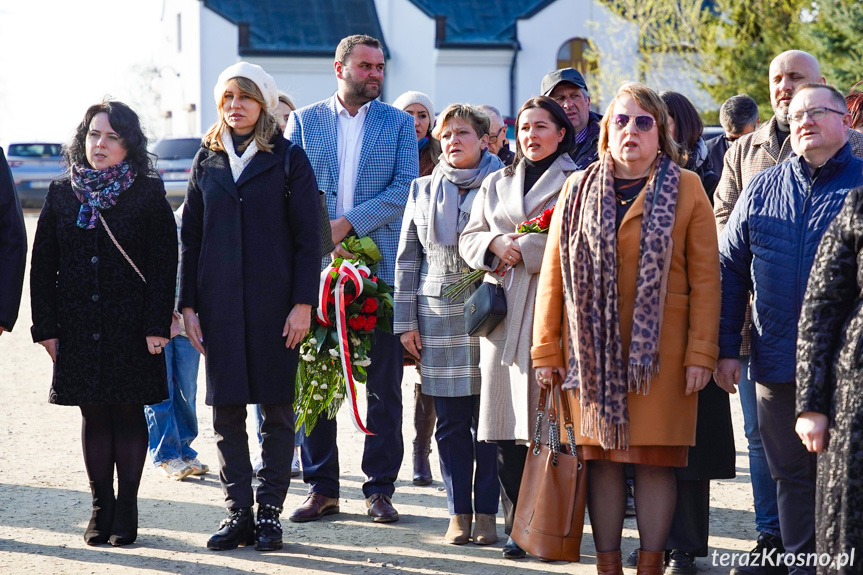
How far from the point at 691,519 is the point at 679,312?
3.50 feet

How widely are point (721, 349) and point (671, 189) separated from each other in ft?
2.30

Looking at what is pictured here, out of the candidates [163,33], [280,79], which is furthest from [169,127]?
[280,79]

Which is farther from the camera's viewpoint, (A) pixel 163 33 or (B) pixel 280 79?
(A) pixel 163 33

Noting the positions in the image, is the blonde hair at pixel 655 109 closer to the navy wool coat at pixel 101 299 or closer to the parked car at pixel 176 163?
the navy wool coat at pixel 101 299

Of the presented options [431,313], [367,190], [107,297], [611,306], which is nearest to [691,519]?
[611,306]

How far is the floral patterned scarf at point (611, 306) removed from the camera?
4195mm

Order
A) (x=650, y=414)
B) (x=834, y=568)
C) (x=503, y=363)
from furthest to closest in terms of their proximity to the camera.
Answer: (x=503, y=363) < (x=650, y=414) < (x=834, y=568)

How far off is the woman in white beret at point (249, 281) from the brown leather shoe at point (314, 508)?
1.58ft

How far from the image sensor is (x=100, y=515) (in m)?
5.21

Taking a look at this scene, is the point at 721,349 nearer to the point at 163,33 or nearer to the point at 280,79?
the point at 280,79

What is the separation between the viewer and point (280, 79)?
3606cm

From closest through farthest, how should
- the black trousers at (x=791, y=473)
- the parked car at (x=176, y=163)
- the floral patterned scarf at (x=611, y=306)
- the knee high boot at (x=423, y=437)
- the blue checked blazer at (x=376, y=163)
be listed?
the floral patterned scarf at (x=611, y=306) < the black trousers at (x=791, y=473) < the blue checked blazer at (x=376, y=163) < the knee high boot at (x=423, y=437) < the parked car at (x=176, y=163)

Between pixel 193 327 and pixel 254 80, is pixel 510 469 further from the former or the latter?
pixel 254 80

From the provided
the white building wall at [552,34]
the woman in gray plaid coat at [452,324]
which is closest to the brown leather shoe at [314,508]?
the woman in gray plaid coat at [452,324]
